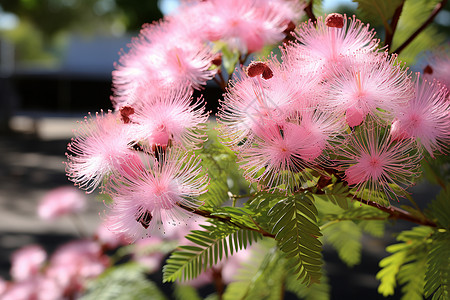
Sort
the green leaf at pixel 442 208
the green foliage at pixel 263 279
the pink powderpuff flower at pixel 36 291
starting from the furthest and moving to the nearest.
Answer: the pink powderpuff flower at pixel 36 291
the green foliage at pixel 263 279
the green leaf at pixel 442 208

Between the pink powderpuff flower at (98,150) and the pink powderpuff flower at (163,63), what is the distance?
0.05 metres

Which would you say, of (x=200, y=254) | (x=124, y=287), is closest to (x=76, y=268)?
(x=124, y=287)

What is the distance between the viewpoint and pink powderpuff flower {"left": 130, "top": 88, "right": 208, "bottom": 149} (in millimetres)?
412

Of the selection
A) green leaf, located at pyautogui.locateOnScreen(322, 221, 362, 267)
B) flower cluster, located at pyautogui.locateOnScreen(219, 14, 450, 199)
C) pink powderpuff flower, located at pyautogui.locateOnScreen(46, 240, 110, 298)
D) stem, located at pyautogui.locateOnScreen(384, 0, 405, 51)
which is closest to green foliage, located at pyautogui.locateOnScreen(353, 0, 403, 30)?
stem, located at pyautogui.locateOnScreen(384, 0, 405, 51)

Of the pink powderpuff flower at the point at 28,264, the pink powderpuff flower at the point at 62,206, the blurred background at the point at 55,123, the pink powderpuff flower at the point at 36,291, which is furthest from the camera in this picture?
the blurred background at the point at 55,123

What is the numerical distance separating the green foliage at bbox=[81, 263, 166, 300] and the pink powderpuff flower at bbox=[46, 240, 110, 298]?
23 cm

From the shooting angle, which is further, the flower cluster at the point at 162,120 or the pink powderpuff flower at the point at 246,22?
the pink powderpuff flower at the point at 246,22

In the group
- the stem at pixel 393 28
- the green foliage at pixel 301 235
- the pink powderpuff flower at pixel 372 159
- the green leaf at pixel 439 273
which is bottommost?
the green leaf at pixel 439 273

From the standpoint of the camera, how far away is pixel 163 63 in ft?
1.66

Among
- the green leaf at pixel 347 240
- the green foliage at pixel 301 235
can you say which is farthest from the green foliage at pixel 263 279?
the green foliage at pixel 301 235

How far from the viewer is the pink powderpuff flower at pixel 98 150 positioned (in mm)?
402

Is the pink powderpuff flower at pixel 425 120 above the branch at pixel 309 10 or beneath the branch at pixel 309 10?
beneath

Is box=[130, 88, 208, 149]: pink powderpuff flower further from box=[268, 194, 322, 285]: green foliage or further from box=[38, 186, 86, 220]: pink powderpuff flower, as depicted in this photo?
box=[38, 186, 86, 220]: pink powderpuff flower

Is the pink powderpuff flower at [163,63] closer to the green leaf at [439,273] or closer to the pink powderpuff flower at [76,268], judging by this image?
the green leaf at [439,273]
